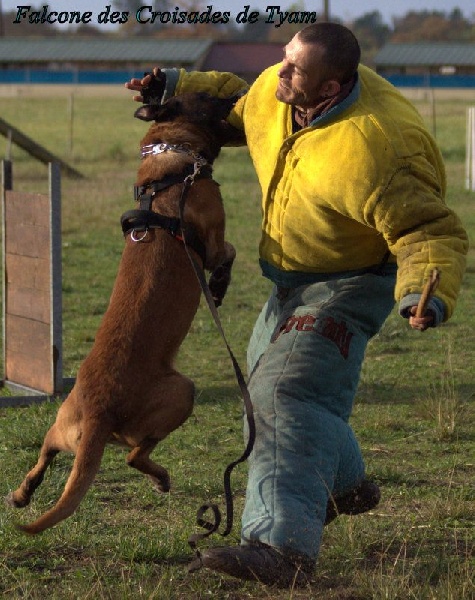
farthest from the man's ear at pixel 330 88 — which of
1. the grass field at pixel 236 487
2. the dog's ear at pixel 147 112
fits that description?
the grass field at pixel 236 487

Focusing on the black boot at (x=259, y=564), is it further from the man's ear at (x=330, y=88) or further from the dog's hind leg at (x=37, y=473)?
the man's ear at (x=330, y=88)

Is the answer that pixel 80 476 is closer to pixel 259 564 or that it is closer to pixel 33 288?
pixel 259 564

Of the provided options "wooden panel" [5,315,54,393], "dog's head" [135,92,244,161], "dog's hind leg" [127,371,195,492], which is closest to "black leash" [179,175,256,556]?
"dog's hind leg" [127,371,195,492]

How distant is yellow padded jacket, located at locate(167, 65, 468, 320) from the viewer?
11.8 ft

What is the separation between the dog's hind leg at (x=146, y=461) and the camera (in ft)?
12.5

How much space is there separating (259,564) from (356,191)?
1200 mm

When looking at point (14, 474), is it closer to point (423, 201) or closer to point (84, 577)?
point (84, 577)

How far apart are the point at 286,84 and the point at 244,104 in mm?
498

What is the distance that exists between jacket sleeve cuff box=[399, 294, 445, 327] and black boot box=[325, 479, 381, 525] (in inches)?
35.1

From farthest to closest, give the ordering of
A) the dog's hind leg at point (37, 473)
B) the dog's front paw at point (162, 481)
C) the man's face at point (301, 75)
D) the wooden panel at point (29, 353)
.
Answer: the wooden panel at point (29, 353), the dog's front paw at point (162, 481), the dog's hind leg at point (37, 473), the man's face at point (301, 75)

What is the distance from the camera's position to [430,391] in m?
6.53

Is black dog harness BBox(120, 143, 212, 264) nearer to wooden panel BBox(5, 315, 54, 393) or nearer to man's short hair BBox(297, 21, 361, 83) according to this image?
man's short hair BBox(297, 21, 361, 83)

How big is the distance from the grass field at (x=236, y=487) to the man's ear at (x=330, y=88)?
5.08 ft

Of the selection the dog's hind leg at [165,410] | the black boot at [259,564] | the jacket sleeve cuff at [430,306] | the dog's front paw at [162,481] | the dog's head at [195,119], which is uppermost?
the dog's head at [195,119]
